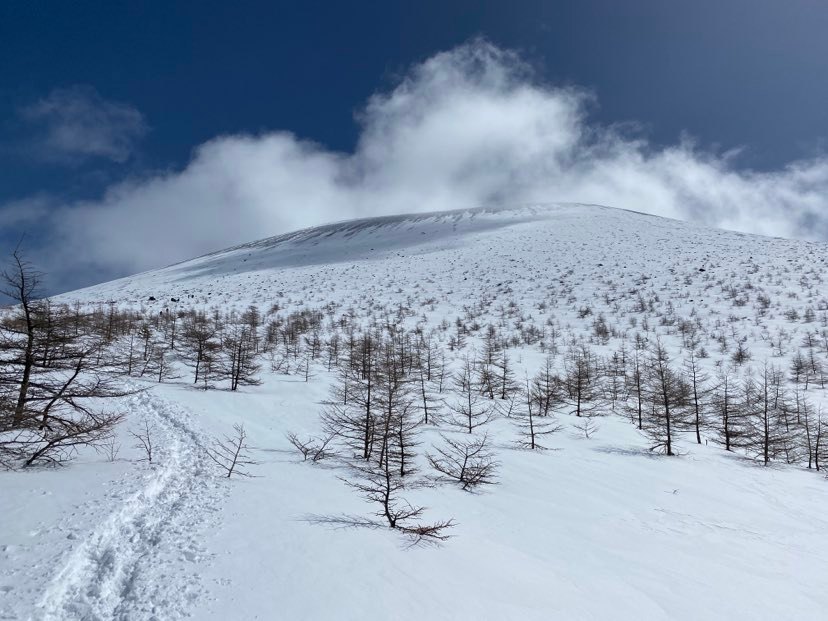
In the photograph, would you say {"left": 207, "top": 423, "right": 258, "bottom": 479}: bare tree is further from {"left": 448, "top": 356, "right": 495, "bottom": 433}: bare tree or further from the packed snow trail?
{"left": 448, "top": 356, "right": 495, "bottom": 433}: bare tree

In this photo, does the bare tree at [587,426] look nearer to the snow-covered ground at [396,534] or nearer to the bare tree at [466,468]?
the snow-covered ground at [396,534]

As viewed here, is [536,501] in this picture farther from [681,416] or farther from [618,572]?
[681,416]

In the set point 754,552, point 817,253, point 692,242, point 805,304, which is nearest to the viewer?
point 754,552

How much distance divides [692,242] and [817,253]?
15.6 metres

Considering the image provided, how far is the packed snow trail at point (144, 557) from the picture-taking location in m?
6.00

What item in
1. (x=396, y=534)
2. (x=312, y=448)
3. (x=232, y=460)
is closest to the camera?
(x=396, y=534)

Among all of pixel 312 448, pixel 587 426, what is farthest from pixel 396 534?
pixel 587 426

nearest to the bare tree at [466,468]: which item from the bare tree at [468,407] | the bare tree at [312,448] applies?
the bare tree at [468,407]

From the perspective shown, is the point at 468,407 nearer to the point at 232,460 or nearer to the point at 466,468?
the point at 466,468

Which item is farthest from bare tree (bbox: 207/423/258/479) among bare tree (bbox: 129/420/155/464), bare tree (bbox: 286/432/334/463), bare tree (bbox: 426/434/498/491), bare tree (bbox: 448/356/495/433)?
bare tree (bbox: 448/356/495/433)

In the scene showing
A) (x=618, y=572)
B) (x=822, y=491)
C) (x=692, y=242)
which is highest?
(x=692, y=242)

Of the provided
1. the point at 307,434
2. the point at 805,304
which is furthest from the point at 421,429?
the point at 805,304

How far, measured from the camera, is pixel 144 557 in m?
7.45

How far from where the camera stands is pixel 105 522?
845 centimetres
